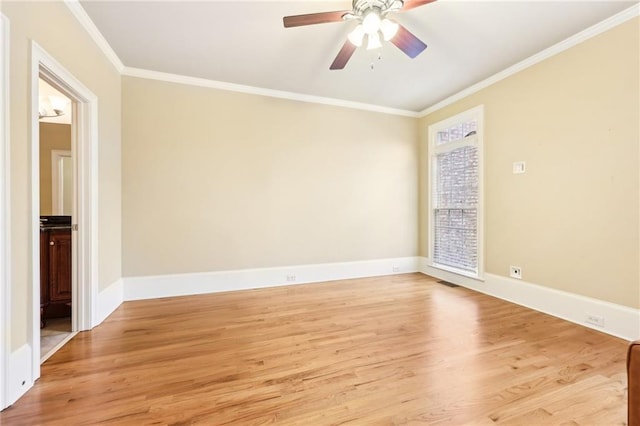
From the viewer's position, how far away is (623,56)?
2.38m

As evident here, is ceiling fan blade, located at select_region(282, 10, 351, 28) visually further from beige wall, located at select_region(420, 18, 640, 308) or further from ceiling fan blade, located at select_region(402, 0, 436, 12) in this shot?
beige wall, located at select_region(420, 18, 640, 308)

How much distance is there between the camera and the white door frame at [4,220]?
149 cm

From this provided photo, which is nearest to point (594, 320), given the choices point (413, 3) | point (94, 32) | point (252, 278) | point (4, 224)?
point (413, 3)

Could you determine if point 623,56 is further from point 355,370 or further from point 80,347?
point 80,347

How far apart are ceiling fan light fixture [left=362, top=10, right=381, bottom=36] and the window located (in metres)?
2.34

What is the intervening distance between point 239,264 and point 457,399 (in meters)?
2.93

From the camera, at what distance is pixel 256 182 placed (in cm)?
386

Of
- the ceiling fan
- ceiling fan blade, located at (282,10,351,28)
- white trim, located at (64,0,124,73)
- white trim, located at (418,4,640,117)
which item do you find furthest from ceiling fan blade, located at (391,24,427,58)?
white trim, located at (64,0,124,73)

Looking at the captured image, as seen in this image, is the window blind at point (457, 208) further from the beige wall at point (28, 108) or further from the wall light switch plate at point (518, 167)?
the beige wall at point (28, 108)

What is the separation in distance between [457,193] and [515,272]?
1.37m

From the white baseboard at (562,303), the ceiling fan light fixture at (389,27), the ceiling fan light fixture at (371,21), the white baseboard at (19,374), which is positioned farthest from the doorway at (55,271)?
the white baseboard at (562,303)

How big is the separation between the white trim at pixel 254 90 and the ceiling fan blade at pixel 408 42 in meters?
1.87

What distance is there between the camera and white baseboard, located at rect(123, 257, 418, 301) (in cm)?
339

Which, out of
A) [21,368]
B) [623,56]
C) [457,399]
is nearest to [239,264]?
[21,368]
